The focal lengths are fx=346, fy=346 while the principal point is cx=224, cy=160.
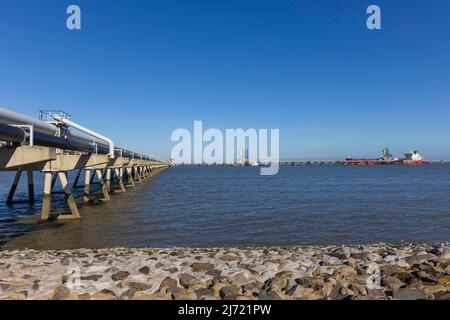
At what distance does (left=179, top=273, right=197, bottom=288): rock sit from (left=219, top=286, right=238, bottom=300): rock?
2.58 ft

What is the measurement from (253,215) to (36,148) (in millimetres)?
13662

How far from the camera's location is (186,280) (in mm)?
7078

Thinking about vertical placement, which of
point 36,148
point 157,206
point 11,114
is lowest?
point 157,206

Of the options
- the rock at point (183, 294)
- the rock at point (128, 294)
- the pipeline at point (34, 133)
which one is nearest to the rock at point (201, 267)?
the rock at point (183, 294)

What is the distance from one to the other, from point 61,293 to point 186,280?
2.32 metres

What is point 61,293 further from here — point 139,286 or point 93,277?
point 139,286

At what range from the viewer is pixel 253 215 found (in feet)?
74.4

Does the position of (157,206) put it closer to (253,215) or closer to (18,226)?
(253,215)

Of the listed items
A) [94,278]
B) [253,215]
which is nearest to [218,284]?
[94,278]

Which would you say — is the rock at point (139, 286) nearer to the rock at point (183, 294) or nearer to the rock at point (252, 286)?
the rock at point (183, 294)

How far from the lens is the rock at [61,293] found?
6.12 meters

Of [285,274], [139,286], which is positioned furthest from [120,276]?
[285,274]

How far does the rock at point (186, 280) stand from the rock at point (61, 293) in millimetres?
2122
